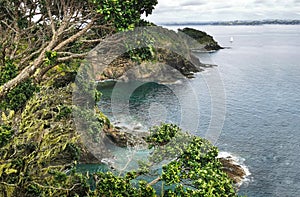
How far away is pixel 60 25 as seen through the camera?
1057 cm

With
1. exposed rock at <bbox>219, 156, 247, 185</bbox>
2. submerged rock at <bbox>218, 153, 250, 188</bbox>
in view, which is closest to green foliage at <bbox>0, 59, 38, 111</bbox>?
submerged rock at <bbox>218, 153, 250, 188</bbox>

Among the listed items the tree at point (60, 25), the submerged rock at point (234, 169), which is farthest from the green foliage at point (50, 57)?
the submerged rock at point (234, 169)

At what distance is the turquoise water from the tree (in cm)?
2403

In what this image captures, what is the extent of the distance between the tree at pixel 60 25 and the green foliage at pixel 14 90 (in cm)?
27

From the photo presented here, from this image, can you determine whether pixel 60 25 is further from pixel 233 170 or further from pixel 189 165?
pixel 233 170

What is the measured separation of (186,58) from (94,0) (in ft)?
238

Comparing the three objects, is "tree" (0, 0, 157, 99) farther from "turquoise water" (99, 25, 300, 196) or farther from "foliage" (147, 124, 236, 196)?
"turquoise water" (99, 25, 300, 196)

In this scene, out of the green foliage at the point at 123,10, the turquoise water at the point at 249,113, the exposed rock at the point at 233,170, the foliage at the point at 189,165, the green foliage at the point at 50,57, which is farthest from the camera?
the turquoise water at the point at 249,113

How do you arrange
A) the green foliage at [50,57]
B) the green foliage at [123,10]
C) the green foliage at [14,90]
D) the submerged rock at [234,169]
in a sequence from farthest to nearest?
1. the submerged rock at [234,169]
2. the green foliage at [14,90]
3. the green foliage at [50,57]
4. the green foliage at [123,10]

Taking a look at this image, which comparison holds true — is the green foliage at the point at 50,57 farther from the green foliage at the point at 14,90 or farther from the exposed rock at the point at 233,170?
the exposed rock at the point at 233,170

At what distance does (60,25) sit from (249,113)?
44.3 meters

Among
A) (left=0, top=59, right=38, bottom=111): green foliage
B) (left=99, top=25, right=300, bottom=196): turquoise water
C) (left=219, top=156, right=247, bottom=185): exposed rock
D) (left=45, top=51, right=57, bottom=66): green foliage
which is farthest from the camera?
(left=99, top=25, right=300, bottom=196): turquoise water

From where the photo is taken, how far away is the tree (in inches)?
351

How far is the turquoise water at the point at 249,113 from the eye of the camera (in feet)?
113
